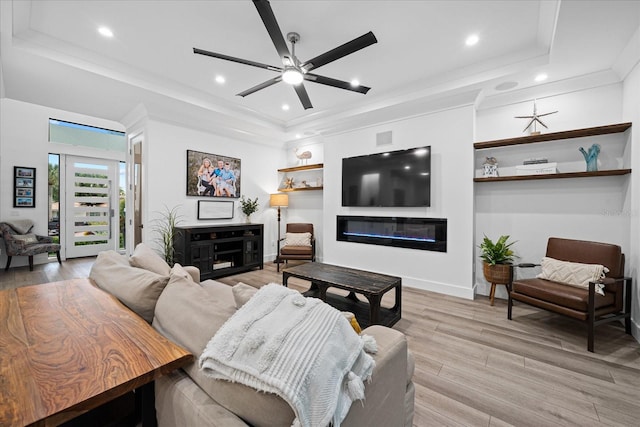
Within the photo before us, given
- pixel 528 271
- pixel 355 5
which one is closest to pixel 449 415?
pixel 528 271

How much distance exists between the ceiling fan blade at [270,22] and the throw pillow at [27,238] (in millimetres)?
5743

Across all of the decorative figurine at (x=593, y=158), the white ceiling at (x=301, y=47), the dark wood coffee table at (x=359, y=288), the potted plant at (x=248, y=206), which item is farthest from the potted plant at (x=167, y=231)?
the decorative figurine at (x=593, y=158)

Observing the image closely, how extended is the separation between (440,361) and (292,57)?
9.63ft

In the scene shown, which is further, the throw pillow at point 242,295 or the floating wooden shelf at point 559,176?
the floating wooden shelf at point 559,176

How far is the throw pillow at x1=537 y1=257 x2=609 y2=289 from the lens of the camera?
2.56m

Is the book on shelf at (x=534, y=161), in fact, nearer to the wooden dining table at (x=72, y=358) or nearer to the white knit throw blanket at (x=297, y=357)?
the white knit throw blanket at (x=297, y=357)

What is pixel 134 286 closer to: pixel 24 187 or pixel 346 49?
pixel 346 49

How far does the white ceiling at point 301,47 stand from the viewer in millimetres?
2365

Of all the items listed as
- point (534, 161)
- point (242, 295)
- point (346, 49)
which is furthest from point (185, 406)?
point (534, 161)

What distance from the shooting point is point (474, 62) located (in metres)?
3.23

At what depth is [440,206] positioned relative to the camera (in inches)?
151

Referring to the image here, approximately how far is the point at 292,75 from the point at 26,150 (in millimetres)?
6056

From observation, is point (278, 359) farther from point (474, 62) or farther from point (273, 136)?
point (273, 136)

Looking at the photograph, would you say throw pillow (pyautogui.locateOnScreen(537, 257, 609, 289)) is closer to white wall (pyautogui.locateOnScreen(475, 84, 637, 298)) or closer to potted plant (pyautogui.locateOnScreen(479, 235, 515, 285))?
potted plant (pyautogui.locateOnScreen(479, 235, 515, 285))
